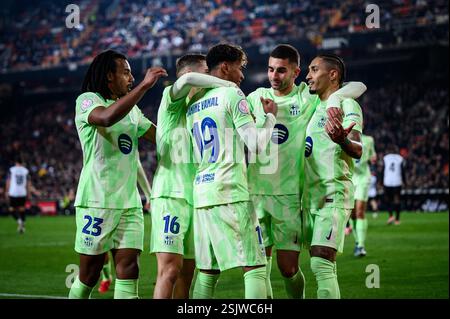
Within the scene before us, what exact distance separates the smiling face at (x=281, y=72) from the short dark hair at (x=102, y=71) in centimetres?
145

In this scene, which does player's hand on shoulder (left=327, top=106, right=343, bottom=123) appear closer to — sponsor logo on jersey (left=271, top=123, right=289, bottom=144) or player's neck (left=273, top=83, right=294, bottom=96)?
sponsor logo on jersey (left=271, top=123, right=289, bottom=144)

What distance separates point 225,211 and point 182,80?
3.70ft

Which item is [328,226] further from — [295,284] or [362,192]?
[362,192]

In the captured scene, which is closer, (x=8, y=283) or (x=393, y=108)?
(x=8, y=283)

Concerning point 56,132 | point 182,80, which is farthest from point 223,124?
point 56,132

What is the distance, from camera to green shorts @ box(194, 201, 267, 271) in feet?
18.9

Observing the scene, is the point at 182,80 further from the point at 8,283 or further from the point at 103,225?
the point at 8,283

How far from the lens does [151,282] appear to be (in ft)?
35.8

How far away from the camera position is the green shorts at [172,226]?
245 inches

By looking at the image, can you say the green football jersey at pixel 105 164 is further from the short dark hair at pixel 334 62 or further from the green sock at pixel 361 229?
the green sock at pixel 361 229

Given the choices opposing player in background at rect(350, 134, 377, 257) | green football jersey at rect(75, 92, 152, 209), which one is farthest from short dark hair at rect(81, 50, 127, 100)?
opposing player in background at rect(350, 134, 377, 257)

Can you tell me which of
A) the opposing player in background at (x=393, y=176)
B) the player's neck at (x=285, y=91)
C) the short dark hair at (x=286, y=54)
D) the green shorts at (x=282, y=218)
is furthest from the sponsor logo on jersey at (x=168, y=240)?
the opposing player in background at (x=393, y=176)

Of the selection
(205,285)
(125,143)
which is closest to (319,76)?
(125,143)

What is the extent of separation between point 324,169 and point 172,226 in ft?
5.10
